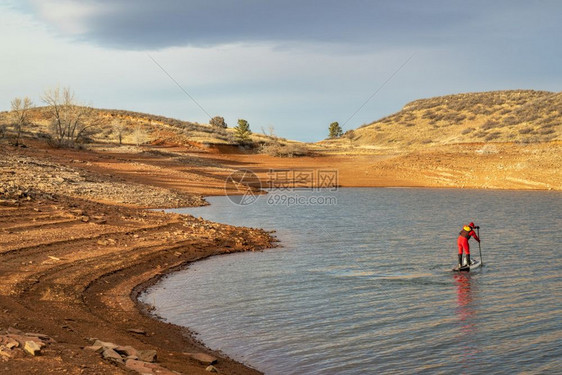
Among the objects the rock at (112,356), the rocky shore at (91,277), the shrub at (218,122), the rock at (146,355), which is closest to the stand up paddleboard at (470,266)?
the rocky shore at (91,277)

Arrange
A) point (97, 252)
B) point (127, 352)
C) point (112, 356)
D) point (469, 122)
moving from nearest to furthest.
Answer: point (112, 356)
point (127, 352)
point (97, 252)
point (469, 122)

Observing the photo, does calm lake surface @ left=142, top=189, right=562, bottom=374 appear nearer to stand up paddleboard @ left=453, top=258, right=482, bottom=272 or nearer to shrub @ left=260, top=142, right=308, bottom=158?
stand up paddleboard @ left=453, top=258, right=482, bottom=272

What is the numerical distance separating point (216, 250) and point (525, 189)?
3774cm

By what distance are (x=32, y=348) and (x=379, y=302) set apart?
7.92 meters

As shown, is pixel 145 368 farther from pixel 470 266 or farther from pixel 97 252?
pixel 470 266

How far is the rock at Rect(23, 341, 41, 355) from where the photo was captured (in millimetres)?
7148

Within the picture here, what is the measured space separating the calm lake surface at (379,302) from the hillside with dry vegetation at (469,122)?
52374 mm

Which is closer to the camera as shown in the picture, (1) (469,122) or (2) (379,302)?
(2) (379,302)

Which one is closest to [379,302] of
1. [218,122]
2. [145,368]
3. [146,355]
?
[146,355]

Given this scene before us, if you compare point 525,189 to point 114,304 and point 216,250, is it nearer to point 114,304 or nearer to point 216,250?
point 216,250

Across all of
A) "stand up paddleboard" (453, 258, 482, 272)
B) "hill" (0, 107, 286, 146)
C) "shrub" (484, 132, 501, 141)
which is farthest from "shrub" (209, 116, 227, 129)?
Answer: "stand up paddleboard" (453, 258, 482, 272)

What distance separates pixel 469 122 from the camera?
9406cm

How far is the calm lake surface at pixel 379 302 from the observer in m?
9.52

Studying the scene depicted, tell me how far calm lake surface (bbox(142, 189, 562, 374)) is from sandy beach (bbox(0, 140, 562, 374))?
37.9 inches
